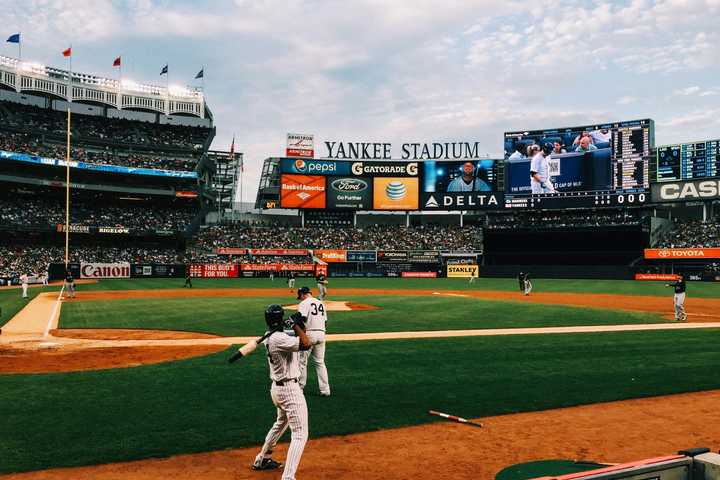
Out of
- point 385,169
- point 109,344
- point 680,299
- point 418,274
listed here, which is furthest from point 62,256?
point 680,299

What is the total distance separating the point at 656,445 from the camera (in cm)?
752

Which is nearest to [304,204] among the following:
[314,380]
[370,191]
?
[370,191]

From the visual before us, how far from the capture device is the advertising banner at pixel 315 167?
73.7 meters

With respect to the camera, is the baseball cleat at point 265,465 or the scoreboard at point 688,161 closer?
the baseball cleat at point 265,465

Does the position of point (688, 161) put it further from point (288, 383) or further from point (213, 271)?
point (288, 383)

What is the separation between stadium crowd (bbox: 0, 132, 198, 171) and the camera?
203ft

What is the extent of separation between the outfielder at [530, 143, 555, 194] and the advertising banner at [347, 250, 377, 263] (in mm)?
21632

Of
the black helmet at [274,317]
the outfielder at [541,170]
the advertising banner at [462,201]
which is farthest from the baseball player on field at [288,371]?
the advertising banner at [462,201]

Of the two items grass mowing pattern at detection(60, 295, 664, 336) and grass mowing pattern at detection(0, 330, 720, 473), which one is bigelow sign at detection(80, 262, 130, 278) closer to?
grass mowing pattern at detection(60, 295, 664, 336)

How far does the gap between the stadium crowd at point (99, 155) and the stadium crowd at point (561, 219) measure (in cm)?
4336

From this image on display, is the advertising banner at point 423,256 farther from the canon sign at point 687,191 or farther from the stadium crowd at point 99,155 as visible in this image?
the stadium crowd at point 99,155

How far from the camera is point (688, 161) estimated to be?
58.1m

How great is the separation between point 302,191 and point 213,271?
58.3 ft

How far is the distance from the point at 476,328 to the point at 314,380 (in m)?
9.66
